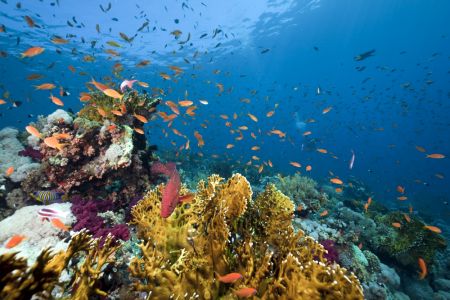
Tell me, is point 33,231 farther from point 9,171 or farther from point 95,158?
point 9,171

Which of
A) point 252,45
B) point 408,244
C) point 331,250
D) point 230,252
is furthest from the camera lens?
point 252,45

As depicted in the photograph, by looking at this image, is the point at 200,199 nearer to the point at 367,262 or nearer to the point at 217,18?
the point at 367,262

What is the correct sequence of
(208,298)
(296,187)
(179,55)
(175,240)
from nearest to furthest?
(208,298) → (175,240) → (296,187) → (179,55)

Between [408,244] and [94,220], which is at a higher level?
[94,220]

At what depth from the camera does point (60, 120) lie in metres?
6.90

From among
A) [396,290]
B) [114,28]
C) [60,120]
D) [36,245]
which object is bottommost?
[396,290]

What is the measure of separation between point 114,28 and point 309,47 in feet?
130

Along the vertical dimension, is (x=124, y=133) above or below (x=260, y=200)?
above

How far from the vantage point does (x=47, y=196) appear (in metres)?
5.87

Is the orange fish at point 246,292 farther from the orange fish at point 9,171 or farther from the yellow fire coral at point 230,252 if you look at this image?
the orange fish at point 9,171

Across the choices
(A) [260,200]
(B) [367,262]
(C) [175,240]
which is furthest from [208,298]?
(B) [367,262]

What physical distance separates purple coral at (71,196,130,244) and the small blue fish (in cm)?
45

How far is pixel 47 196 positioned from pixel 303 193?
9005 millimetres

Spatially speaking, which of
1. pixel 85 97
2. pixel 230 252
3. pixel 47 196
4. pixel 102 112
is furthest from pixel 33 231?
pixel 85 97
